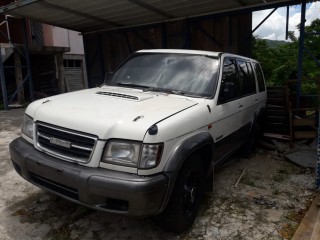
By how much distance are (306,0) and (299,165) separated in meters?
4.00

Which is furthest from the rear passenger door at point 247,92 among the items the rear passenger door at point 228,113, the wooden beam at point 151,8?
the wooden beam at point 151,8

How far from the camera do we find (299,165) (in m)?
5.38

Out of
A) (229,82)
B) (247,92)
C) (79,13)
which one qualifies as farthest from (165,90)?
(79,13)

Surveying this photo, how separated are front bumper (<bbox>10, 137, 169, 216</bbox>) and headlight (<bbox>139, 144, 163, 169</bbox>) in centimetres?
11

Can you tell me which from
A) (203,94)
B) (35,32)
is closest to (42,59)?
(35,32)

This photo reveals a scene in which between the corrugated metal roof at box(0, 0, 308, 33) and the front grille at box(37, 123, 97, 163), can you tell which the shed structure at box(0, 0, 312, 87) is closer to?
the corrugated metal roof at box(0, 0, 308, 33)

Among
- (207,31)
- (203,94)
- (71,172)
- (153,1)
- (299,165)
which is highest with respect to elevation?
(153,1)

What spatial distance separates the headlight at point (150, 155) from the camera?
8.48 feet

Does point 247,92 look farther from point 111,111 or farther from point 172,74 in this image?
point 111,111

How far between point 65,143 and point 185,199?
4.46 feet

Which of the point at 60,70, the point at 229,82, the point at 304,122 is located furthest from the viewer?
the point at 60,70

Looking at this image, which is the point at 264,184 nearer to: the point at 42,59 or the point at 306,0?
the point at 306,0

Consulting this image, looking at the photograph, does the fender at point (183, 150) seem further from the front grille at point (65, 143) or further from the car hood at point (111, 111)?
the front grille at point (65, 143)

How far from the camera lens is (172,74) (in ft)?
13.0
